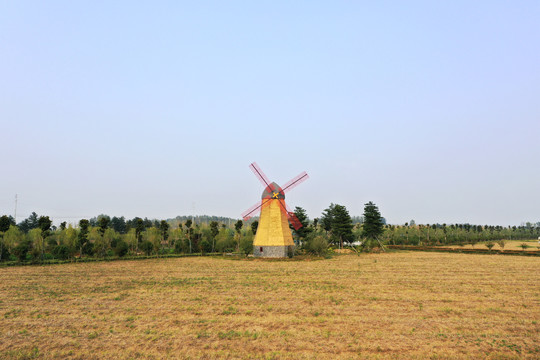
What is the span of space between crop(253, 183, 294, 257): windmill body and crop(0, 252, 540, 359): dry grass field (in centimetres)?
2201

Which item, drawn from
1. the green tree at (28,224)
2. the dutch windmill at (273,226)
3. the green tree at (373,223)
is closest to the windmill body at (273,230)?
the dutch windmill at (273,226)

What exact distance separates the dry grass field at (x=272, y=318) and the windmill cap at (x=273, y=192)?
25265 mm

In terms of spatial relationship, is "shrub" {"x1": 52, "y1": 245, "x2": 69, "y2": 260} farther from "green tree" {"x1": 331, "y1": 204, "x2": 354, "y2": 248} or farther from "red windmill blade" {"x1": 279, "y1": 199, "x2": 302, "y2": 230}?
"green tree" {"x1": 331, "y1": 204, "x2": 354, "y2": 248}

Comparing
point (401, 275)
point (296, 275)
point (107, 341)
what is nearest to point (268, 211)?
point (296, 275)

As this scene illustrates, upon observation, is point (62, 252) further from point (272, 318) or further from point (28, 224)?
point (28, 224)

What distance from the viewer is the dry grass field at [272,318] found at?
1362cm

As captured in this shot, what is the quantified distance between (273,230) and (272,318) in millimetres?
35885

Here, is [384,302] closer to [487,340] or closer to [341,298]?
[341,298]

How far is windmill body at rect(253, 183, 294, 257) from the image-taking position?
53.2m

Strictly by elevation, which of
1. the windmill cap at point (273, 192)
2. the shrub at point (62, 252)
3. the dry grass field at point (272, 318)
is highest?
the windmill cap at point (273, 192)

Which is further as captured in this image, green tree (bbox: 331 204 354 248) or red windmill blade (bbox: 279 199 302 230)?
green tree (bbox: 331 204 354 248)

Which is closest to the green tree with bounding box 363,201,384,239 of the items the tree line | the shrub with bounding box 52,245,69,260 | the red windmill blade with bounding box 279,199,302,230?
the tree line

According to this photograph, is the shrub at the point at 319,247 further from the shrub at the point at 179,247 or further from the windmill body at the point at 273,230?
the shrub at the point at 179,247

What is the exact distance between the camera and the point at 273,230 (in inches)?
2119
